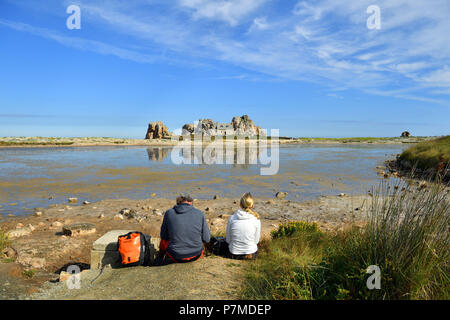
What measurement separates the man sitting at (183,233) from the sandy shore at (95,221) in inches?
109

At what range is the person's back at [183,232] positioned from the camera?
608 centimetres

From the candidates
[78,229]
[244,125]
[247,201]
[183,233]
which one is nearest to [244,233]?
[247,201]

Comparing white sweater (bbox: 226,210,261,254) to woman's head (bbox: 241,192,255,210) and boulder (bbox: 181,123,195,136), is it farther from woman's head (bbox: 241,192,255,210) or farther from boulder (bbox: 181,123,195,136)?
boulder (bbox: 181,123,195,136)

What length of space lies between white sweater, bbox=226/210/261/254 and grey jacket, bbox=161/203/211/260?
2.46 ft

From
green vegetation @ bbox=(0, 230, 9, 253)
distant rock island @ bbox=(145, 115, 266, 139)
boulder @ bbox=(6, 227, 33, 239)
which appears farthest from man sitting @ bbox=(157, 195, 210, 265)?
distant rock island @ bbox=(145, 115, 266, 139)

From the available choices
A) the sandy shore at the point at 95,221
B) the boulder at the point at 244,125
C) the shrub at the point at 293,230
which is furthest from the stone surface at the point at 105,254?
the boulder at the point at 244,125

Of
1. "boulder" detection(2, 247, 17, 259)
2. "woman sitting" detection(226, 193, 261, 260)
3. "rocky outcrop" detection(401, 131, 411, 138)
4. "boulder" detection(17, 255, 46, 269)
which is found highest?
"rocky outcrop" detection(401, 131, 411, 138)

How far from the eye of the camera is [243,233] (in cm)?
638

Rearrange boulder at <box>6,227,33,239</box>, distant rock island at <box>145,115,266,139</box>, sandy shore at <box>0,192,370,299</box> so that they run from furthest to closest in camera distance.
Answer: distant rock island at <box>145,115,266,139</box> < boulder at <box>6,227,33,239</box> < sandy shore at <box>0,192,370,299</box>

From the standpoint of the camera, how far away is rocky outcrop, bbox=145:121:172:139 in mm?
112438

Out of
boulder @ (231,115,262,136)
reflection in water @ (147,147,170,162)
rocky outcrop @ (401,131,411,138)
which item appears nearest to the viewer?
reflection in water @ (147,147,170,162)
